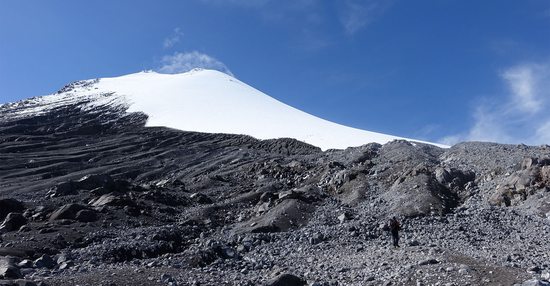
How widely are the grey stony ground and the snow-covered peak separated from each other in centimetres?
2525

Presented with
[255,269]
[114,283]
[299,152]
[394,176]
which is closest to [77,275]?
[114,283]

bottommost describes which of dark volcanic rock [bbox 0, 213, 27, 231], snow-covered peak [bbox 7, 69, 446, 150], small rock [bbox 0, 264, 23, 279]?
small rock [bbox 0, 264, 23, 279]

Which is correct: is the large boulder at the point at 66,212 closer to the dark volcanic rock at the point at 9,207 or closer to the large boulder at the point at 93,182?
the dark volcanic rock at the point at 9,207

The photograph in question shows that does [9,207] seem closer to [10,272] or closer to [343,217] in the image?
[10,272]

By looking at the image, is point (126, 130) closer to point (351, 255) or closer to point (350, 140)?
point (350, 140)

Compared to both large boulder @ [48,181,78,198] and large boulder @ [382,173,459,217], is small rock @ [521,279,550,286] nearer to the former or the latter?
large boulder @ [382,173,459,217]

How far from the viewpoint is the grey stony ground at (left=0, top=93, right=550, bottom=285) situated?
15516mm

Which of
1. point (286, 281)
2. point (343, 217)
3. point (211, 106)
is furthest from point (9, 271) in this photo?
point (211, 106)

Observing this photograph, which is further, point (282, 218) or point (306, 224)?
point (282, 218)

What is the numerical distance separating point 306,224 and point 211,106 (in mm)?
79272

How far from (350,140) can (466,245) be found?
2007 inches

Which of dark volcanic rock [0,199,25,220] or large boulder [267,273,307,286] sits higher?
dark volcanic rock [0,199,25,220]

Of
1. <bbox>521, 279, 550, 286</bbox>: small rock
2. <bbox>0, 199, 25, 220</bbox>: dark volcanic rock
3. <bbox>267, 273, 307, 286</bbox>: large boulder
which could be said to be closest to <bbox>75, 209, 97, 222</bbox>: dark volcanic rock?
<bbox>0, 199, 25, 220</bbox>: dark volcanic rock

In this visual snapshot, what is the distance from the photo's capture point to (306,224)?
2570cm
